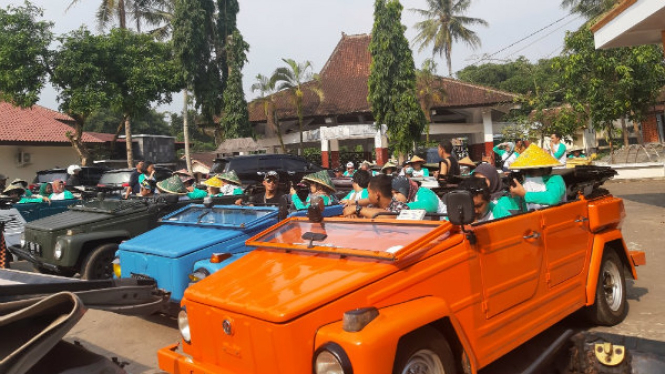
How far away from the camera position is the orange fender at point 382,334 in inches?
98.7

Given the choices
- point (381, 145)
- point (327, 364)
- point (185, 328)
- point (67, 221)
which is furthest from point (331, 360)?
point (381, 145)

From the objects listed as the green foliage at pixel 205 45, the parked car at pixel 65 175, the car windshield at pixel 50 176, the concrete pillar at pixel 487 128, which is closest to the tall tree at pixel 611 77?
the concrete pillar at pixel 487 128

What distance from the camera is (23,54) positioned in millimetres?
17859

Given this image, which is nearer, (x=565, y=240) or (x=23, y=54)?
(x=565, y=240)

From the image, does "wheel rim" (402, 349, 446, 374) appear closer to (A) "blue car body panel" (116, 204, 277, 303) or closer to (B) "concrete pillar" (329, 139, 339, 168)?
(A) "blue car body panel" (116, 204, 277, 303)

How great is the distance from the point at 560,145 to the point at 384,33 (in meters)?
14.6

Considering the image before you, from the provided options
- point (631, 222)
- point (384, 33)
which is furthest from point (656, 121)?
point (631, 222)

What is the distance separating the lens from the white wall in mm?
25422

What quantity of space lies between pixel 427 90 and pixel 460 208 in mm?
22248

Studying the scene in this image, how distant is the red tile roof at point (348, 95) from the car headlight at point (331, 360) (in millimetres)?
22950

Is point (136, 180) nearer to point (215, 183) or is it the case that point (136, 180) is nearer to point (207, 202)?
point (215, 183)

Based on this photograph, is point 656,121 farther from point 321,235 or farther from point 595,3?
point 321,235

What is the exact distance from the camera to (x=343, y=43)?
106ft

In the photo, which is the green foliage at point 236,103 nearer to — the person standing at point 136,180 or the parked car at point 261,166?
the parked car at point 261,166
